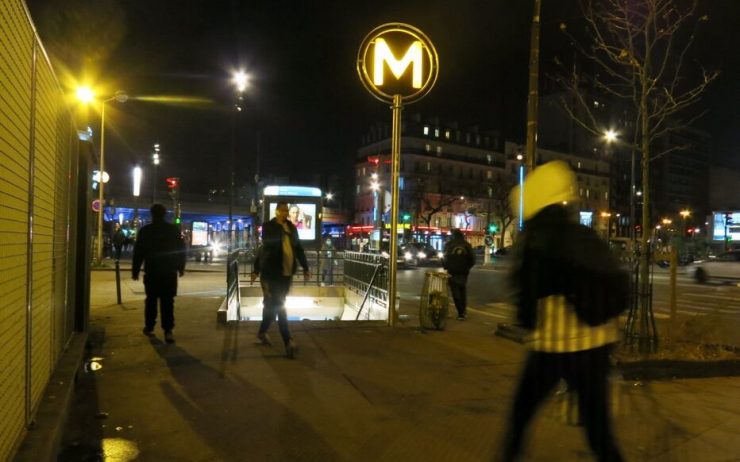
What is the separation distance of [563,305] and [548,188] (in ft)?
2.10

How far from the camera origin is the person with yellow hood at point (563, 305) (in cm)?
316

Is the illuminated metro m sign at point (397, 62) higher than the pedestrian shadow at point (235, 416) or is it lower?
higher

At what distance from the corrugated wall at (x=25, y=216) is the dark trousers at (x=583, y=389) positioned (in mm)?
2652

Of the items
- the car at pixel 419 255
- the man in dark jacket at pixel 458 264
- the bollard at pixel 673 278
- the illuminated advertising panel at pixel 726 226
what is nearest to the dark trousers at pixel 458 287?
the man in dark jacket at pixel 458 264

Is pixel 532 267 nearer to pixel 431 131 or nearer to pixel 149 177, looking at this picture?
pixel 149 177

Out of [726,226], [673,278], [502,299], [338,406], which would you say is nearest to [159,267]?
[338,406]

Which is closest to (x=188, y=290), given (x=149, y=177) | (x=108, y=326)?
(x=108, y=326)

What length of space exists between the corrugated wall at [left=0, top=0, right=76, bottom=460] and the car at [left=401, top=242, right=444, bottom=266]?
111 ft

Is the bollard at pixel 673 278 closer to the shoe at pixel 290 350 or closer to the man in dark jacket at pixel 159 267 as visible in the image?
the shoe at pixel 290 350

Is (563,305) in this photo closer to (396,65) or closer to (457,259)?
(396,65)

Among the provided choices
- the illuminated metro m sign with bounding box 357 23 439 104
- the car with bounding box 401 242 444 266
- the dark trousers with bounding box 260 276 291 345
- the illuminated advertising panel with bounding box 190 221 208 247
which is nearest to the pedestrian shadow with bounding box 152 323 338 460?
the dark trousers with bounding box 260 276 291 345

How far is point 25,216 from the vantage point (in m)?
3.51

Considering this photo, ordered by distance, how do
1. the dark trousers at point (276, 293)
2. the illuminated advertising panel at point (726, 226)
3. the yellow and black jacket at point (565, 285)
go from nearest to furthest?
the yellow and black jacket at point (565, 285)
the dark trousers at point (276, 293)
the illuminated advertising panel at point (726, 226)

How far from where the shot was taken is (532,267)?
3281 millimetres
